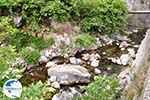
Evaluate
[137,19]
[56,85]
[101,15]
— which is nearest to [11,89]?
[56,85]

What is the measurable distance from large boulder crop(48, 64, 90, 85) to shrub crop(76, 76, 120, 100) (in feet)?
7.44

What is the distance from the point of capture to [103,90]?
6.96m

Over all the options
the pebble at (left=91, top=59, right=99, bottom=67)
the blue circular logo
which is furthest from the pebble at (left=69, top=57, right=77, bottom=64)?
the blue circular logo

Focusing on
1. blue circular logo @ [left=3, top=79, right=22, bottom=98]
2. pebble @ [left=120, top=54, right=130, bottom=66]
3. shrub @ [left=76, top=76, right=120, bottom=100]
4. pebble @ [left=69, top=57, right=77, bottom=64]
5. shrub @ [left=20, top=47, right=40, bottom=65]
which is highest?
blue circular logo @ [left=3, top=79, right=22, bottom=98]

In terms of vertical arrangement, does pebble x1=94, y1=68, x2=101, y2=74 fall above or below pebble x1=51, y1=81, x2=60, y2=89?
above

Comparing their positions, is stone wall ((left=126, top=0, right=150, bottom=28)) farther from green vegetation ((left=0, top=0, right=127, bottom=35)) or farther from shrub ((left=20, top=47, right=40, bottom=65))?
shrub ((left=20, top=47, right=40, bottom=65))

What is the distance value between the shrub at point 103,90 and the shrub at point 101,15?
494cm

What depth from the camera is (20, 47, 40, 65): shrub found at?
10312 millimetres

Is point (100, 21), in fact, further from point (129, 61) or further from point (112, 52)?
point (129, 61)

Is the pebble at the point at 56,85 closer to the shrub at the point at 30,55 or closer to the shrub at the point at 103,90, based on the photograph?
the shrub at the point at 30,55

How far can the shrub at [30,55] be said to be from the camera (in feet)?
33.8

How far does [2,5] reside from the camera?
11.7 m

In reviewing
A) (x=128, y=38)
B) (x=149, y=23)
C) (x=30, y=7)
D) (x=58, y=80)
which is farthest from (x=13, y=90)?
(x=149, y=23)

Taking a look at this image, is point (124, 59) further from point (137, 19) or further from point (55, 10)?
point (137, 19)
